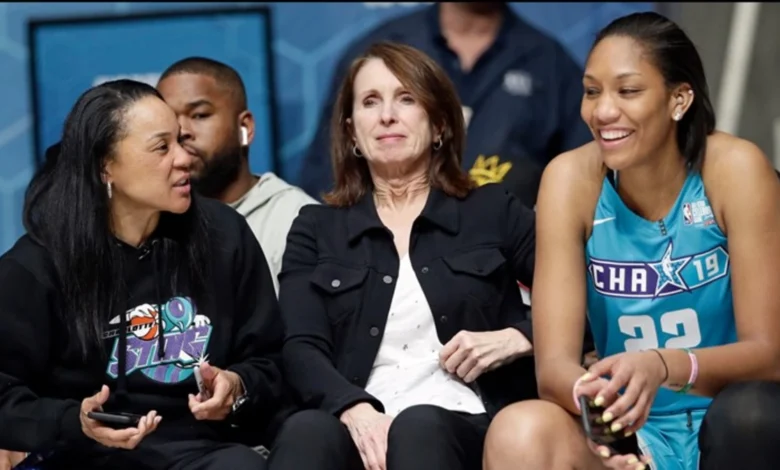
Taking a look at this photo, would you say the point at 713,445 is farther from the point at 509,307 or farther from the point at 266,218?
the point at 266,218

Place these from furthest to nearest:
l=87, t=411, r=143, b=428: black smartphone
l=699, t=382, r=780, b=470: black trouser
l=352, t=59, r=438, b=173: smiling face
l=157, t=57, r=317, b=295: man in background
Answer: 1. l=157, t=57, r=317, b=295: man in background
2. l=352, t=59, r=438, b=173: smiling face
3. l=87, t=411, r=143, b=428: black smartphone
4. l=699, t=382, r=780, b=470: black trouser

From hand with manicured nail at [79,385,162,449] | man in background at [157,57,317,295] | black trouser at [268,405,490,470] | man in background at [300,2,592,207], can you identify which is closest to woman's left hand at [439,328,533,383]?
black trouser at [268,405,490,470]

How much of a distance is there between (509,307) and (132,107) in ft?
2.73

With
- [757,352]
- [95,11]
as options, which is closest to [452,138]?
[757,352]

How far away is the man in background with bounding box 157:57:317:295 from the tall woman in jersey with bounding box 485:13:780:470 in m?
0.95

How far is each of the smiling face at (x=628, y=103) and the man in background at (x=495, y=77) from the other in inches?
53.5

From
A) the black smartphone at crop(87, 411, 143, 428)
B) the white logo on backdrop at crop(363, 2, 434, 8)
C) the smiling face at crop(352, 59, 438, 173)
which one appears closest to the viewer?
the black smartphone at crop(87, 411, 143, 428)

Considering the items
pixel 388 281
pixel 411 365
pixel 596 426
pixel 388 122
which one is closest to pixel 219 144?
pixel 388 122

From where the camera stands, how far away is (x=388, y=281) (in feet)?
8.78

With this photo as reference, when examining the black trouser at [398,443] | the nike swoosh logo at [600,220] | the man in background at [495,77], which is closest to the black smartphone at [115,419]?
the black trouser at [398,443]

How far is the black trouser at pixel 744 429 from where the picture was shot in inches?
84.0

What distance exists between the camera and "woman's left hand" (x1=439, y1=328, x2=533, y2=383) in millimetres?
2564

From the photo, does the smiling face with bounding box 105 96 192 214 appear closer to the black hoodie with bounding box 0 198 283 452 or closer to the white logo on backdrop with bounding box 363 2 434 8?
the black hoodie with bounding box 0 198 283 452

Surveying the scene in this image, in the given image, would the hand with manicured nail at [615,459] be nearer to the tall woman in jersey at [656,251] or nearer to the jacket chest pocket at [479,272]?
the tall woman in jersey at [656,251]
